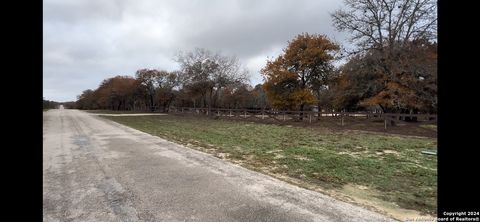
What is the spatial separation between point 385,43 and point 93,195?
20.5 m

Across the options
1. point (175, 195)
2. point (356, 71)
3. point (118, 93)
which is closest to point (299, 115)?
point (356, 71)

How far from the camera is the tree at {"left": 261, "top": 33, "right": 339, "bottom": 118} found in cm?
2684

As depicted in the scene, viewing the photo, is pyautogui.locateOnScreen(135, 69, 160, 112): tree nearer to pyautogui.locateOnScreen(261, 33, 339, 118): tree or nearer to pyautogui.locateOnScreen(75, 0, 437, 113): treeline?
pyautogui.locateOnScreen(75, 0, 437, 113): treeline

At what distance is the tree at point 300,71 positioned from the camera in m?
26.8

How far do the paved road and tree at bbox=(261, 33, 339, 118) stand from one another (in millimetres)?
21545

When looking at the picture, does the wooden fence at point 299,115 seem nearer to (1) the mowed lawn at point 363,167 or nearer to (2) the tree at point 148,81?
(1) the mowed lawn at point 363,167

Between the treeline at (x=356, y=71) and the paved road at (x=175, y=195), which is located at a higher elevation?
the treeline at (x=356, y=71)

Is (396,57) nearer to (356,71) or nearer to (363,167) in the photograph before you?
(356,71)

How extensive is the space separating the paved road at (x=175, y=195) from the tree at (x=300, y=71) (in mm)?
21545

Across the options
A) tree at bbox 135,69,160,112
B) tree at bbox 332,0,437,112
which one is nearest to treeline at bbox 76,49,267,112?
tree at bbox 135,69,160,112

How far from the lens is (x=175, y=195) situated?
4344 millimetres

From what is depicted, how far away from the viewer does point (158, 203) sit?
3994 millimetres

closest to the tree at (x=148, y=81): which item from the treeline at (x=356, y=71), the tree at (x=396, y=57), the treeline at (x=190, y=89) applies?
the treeline at (x=190, y=89)
